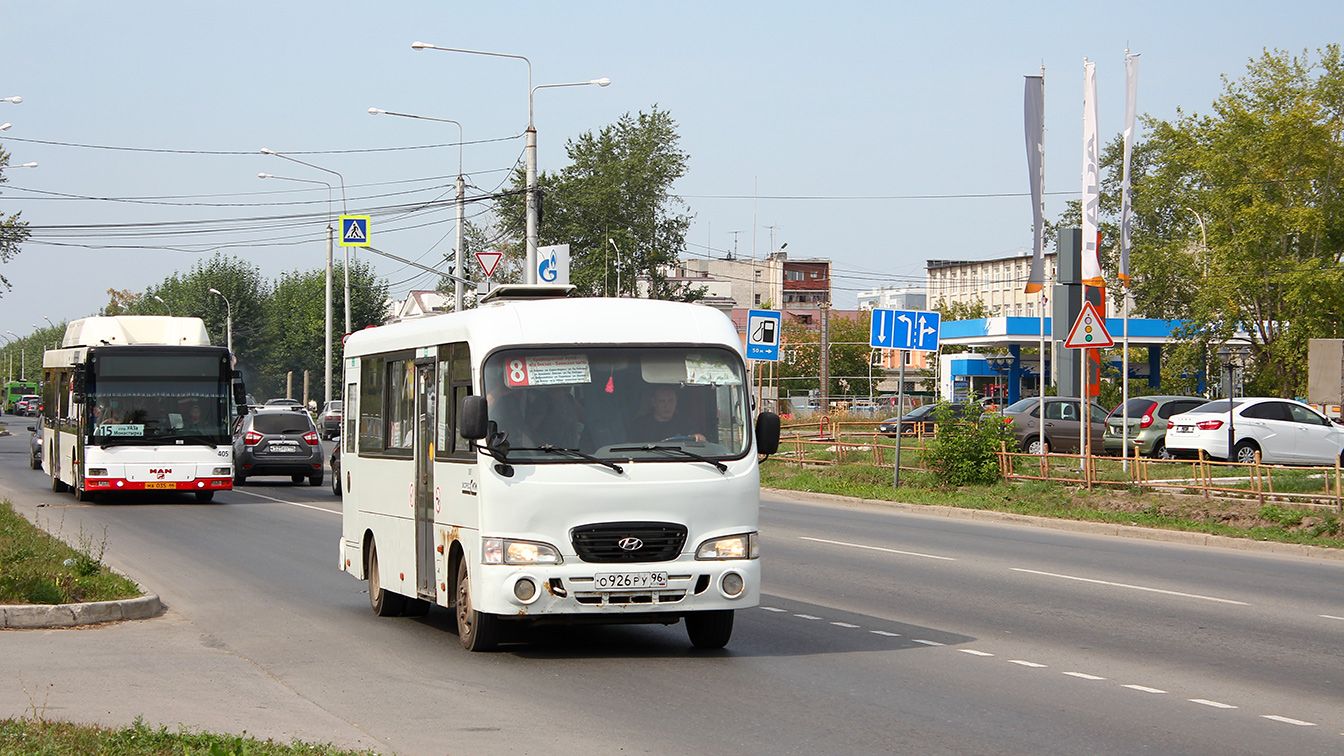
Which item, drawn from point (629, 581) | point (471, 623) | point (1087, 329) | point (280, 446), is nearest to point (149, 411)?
point (280, 446)

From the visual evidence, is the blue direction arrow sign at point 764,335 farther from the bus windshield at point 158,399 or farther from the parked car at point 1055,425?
the bus windshield at point 158,399

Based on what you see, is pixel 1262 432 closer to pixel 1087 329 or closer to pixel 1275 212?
pixel 1087 329

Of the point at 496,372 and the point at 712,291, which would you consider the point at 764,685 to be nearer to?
the point at 496,372

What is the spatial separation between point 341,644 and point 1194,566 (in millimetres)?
10547

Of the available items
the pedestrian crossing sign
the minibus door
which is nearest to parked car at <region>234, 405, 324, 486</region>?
the pedestrian crossing sign

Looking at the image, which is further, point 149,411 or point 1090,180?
point 1090,180

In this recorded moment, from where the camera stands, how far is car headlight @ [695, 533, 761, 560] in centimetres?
972

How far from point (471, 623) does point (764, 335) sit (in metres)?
21.2

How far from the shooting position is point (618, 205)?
87500mm

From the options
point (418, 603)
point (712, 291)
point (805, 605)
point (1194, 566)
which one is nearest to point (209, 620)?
point (418, 603)

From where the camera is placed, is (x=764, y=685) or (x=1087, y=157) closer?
(x=764, y=685)

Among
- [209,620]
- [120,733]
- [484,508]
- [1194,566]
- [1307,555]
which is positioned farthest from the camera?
[1307,555]

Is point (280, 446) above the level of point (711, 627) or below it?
above

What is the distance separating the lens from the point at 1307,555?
18.9m
